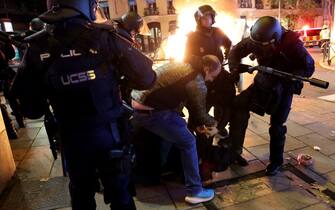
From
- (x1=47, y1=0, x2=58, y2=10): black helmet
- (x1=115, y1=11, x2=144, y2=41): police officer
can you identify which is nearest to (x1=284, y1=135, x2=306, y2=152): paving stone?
(x1=115, y1=11, x2=144, y2=41): police officer

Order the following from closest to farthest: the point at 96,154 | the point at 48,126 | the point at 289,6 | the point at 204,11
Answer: the point at 96,154
the point at 48,126
the point at 204,11
the point at 289,6

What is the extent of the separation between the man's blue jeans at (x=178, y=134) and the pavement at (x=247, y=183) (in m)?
0.30

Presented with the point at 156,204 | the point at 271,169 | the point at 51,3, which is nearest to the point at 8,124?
the point at 156,204

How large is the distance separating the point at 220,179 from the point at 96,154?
206 cm

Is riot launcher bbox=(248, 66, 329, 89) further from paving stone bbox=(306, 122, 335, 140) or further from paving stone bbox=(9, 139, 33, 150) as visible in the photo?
paving stone bbox=(9, 139, 33, 150)

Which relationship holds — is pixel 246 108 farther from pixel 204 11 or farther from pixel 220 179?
pixel 204 11

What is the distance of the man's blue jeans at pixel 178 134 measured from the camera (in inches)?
133

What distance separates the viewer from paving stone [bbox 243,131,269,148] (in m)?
4.96

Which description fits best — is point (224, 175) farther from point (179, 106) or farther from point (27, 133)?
point (27, 133)

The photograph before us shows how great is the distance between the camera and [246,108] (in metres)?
4.04

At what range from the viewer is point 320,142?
488 centimetres

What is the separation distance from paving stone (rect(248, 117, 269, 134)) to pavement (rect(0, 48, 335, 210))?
0.17 feet

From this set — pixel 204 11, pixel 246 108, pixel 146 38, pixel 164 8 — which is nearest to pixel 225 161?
pixel 246 108

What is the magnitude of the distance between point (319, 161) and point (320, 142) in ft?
2.29
